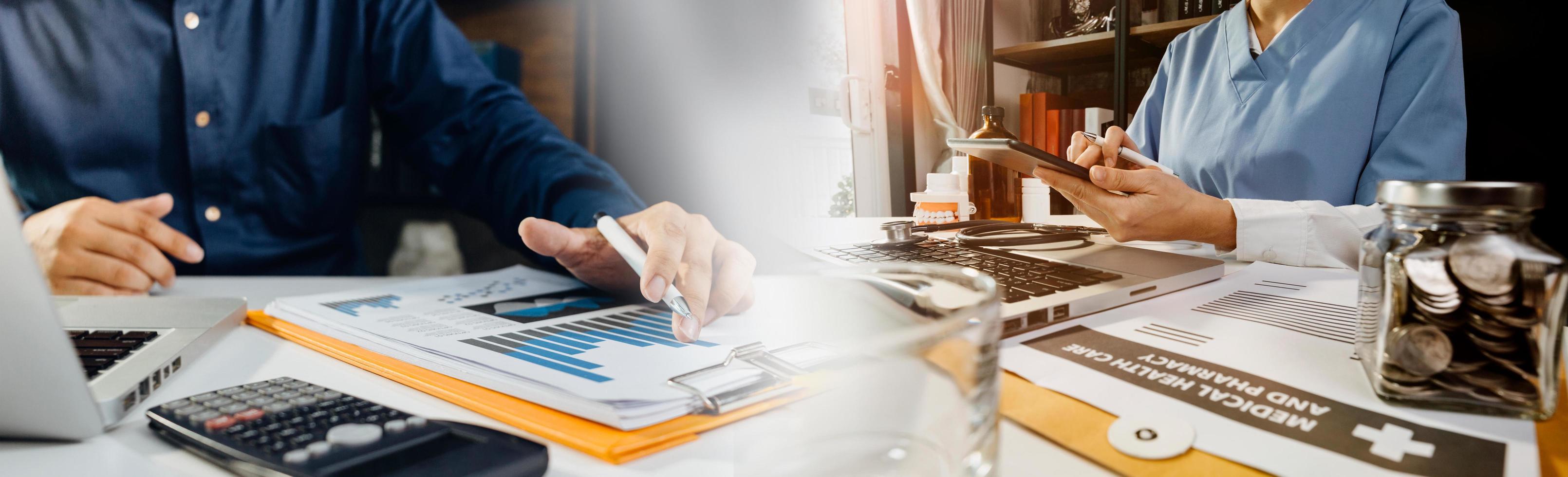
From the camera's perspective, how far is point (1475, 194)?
0.21 metres

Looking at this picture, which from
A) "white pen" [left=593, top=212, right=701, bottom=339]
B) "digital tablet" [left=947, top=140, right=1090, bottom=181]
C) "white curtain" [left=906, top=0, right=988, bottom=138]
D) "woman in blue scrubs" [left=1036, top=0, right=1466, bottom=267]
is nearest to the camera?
"white pen" [left=593, top=212, right=701, bottom=339]

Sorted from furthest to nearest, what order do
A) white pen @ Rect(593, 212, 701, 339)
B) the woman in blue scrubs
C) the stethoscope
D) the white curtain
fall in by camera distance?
the white curtain → the woman in blue scrubs → the stethoscope → white pen @ Rect(593, 212, 701, 339)

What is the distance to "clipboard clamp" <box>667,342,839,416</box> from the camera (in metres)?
0.22

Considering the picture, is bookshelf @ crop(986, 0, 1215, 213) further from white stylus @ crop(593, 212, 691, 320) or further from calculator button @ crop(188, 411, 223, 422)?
calculator button @ crop(188, 411, 223, 422)

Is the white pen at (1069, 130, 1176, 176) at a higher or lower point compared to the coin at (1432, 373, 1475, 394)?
higher

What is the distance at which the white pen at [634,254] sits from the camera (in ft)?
1.04

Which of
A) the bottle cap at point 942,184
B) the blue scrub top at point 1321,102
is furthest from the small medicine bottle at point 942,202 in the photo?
the blue scrub top at point 1321,102

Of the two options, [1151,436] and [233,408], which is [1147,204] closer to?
[1151,436]

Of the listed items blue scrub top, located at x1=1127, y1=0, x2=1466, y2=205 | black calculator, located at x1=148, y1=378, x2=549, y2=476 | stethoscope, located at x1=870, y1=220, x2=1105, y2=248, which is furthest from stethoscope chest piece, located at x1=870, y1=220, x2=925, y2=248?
black calculator, located at x1=148, y1=378, x2=549, y2=476

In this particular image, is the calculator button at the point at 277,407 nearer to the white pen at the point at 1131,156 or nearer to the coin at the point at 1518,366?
the coin at the point at 1518,366

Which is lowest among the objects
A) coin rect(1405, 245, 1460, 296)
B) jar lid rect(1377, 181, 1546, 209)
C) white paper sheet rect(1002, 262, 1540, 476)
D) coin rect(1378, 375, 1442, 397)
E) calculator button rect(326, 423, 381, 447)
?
white paper sheet rect(1002, 262, 1540, 476)

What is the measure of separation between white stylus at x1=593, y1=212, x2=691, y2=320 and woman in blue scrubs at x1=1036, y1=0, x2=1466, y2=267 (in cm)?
41

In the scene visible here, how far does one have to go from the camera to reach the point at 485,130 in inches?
33.8

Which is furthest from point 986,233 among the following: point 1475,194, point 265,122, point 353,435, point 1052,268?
point 265,122
